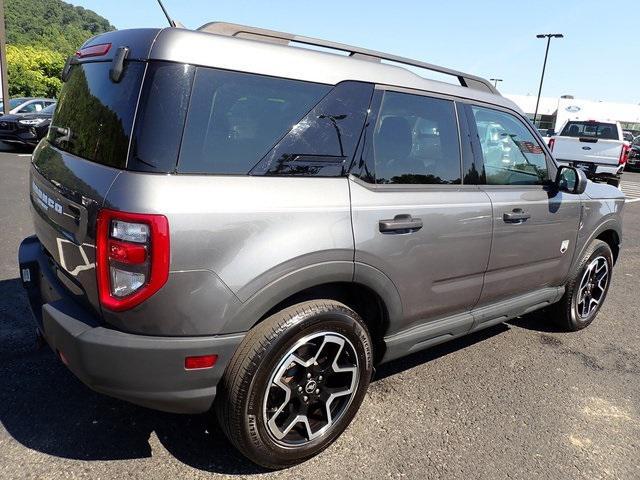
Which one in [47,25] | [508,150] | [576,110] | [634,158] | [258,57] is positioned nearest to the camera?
[258,57]

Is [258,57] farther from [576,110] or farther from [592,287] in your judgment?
[576,110]

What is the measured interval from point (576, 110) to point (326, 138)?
61.2 m

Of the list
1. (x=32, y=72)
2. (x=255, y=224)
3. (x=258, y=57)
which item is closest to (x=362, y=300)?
(x=255, y=224)

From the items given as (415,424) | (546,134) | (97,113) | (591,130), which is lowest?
(415,424)

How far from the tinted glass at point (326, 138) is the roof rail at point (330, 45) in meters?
0.29

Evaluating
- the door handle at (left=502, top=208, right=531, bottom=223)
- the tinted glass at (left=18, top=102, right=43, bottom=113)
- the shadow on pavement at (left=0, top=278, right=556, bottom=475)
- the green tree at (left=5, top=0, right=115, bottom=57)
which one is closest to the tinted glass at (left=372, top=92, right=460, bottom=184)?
the door handle at (left=502, top=208, right=531, bottom=223)

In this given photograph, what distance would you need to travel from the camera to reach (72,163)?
225 cm

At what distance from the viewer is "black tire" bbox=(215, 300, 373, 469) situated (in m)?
2.11

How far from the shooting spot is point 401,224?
8.16 feet

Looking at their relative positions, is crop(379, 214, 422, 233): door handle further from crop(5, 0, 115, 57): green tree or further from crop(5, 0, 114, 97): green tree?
crop(5, 0, 115, 57): green tree

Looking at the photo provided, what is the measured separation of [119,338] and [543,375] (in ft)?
9.26

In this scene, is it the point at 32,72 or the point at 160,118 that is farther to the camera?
the point at 32,72

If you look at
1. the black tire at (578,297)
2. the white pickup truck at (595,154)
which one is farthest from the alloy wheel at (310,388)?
the white pickup truck at (595,154)

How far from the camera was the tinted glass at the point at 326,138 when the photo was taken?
2.19 metres
